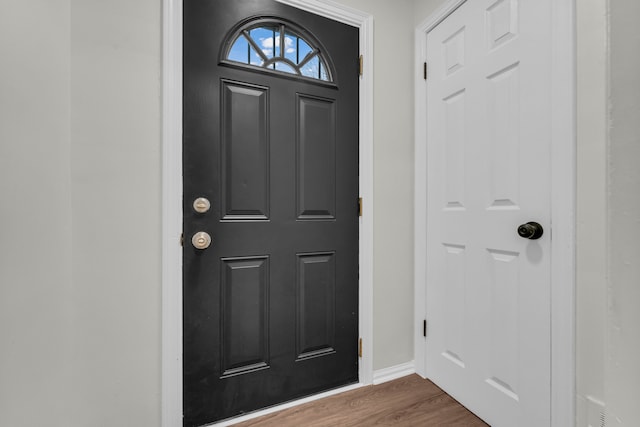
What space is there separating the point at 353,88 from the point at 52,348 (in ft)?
5.49

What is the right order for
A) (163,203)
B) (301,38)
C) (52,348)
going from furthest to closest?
(301,38), (163,203), (52,348)

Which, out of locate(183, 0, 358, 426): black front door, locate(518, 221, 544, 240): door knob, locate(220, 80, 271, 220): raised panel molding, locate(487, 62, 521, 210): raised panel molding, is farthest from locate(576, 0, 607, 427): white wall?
locate(220, 80, 271, 220): raised panel molding

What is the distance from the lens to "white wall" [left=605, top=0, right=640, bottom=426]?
0.74ft

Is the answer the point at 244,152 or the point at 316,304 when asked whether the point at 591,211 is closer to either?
the point at 316,304

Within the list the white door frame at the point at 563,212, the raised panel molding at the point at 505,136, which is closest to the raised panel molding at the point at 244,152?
the raised panel molding at the point at 505,136

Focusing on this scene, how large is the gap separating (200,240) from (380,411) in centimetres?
116

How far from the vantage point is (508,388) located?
1.23 m

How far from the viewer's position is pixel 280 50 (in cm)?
144

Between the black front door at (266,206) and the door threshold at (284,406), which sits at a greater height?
the black front door at (266,206)

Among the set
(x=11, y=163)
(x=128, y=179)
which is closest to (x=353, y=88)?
(x=128, y=179)

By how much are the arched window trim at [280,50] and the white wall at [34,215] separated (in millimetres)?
603

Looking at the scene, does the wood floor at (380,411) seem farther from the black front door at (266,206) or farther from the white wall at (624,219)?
the white wall at (624,219)

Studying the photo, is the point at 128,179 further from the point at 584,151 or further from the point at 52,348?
the point at 584,151

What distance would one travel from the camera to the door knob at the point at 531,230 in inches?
43.0
